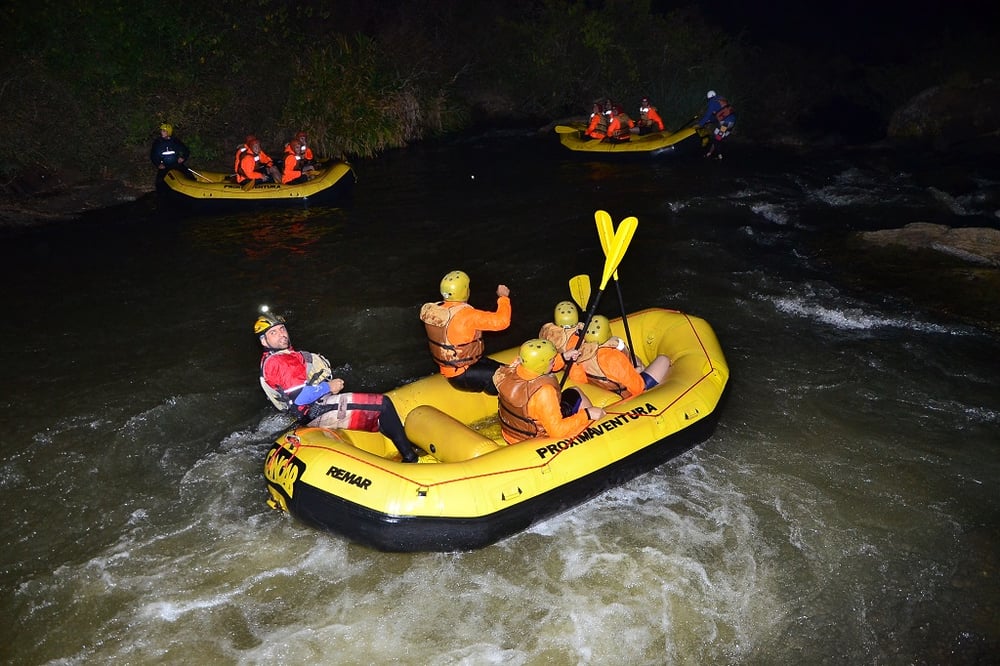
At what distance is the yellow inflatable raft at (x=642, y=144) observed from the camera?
46.8 ft

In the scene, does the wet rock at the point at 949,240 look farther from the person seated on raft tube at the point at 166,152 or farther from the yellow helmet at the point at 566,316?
the person seated on raft tube at the point at 166,152

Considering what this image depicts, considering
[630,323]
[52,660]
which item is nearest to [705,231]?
[630,323]

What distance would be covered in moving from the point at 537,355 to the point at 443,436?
0.93 metres

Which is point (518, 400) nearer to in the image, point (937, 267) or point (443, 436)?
point (443, 436)

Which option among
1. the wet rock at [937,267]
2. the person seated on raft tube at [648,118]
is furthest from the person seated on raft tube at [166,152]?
the wet rock at [937,267]

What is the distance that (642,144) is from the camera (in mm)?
14484

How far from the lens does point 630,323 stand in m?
6.79

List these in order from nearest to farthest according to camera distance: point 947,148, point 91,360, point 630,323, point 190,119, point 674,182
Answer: point 630,323 < point 91,360 < point 674,182 < point 947,148 < point 190,119

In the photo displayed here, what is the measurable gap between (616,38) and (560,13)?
1582 millimetres

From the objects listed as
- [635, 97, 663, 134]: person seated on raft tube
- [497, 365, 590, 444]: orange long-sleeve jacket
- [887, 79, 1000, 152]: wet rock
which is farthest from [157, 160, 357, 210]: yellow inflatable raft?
[887, 79, 1000, 152]: wet rock

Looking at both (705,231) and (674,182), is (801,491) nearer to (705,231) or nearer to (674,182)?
(705,231)

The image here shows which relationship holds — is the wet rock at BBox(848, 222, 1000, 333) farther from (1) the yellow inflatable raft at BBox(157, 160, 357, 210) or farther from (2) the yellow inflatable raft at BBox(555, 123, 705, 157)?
(1) the yellow inflatable raft at BBox(157, 160, 357, 210)

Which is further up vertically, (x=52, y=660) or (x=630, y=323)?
(x=630, y=323)

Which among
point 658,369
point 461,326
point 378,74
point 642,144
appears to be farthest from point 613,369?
point 378,74
